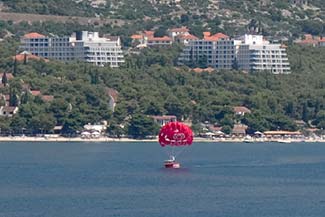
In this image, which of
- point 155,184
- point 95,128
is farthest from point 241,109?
point 155,184

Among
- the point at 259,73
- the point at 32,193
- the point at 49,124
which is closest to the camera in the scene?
the point at 32,193

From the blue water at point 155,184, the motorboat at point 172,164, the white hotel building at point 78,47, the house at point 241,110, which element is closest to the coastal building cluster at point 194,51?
the white hotel building at point 78,47

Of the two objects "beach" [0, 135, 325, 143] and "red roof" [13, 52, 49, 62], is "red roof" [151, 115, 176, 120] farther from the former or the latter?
"red roof" [13, 52, 49, 62]

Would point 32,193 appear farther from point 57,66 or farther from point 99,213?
point 57,66

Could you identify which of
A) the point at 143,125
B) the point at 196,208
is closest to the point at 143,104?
the point at 143,125

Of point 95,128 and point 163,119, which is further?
point 163,119

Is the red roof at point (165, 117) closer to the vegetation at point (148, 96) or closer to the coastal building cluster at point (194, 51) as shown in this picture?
the vegetation at point (148, 96)

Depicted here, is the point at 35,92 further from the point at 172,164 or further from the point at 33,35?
the point at 172,164

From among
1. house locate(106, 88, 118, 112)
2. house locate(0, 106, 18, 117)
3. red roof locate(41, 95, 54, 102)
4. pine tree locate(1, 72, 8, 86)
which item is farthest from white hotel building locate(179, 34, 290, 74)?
house locate(0, 106, 18, 117)
